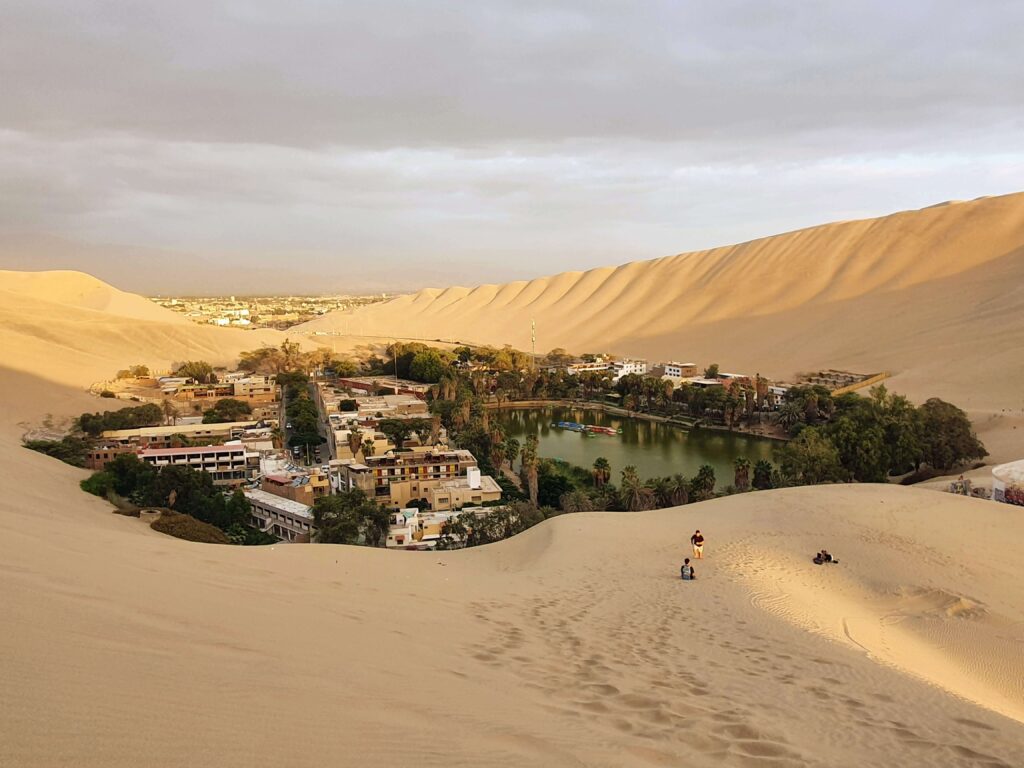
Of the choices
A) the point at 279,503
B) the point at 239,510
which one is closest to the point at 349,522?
the point at 239,510

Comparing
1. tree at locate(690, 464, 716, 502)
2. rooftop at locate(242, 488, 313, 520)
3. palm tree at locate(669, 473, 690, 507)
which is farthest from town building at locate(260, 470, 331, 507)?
tree at locate(690, 464, 716, 502)

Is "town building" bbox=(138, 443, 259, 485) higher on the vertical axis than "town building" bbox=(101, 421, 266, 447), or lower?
lower

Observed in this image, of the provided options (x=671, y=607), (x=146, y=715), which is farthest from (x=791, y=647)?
(x=146, y=715)

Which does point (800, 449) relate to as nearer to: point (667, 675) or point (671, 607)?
point (671, 607)

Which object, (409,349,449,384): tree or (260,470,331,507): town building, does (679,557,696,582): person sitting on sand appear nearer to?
(260,470,331,507): town building

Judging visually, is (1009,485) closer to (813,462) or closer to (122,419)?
(813,462)
